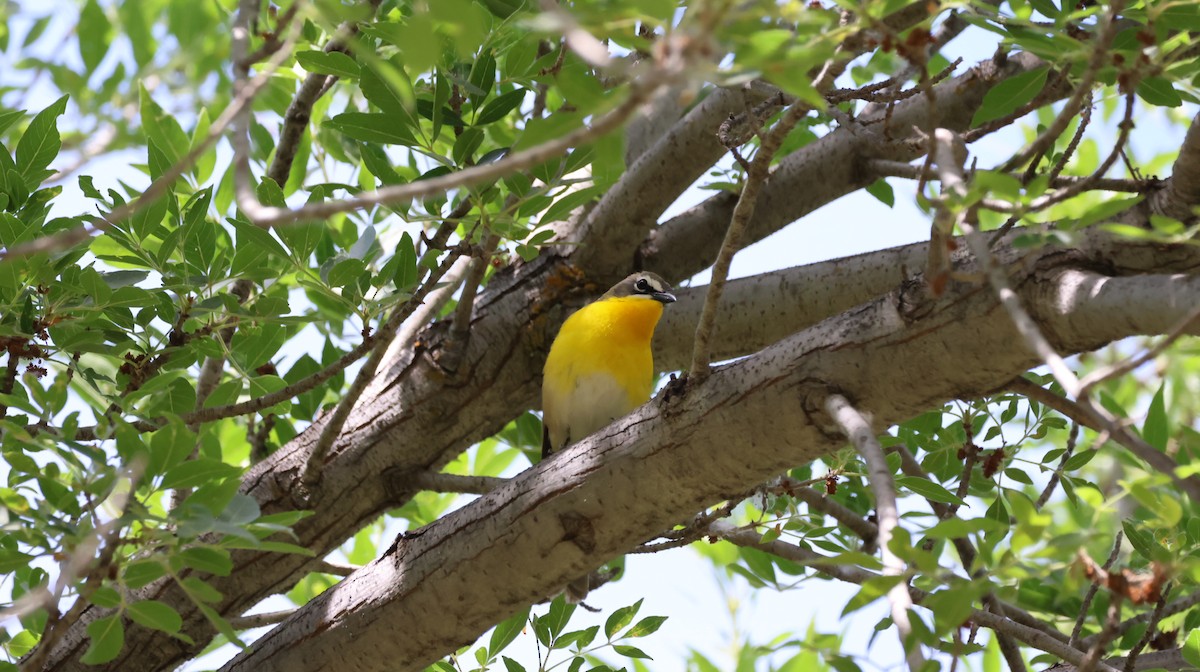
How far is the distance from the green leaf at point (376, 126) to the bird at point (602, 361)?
2066 mm

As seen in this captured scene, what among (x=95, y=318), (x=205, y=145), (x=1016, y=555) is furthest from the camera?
(x=95, y=318)

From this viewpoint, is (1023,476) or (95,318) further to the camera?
(1023,476)

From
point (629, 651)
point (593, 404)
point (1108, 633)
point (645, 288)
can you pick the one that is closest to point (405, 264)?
point (629, 651)

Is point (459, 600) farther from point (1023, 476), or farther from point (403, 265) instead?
point (1023, 476)

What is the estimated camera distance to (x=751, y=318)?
5.35 meters

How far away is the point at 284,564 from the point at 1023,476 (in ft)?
10.3

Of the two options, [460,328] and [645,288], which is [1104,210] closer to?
[460,328]

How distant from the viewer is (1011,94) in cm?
→ 326

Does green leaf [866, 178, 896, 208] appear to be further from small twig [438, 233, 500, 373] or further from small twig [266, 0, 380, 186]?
small twig [266, 0, 380, 186]

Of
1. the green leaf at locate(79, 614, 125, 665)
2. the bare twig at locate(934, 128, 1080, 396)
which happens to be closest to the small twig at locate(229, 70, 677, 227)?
the bare twig at locate(934, 128, 1080, 396)

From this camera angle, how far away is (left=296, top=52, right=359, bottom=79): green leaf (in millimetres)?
3801

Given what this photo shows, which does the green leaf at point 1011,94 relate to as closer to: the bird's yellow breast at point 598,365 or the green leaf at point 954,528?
the green leaf at point 954,528

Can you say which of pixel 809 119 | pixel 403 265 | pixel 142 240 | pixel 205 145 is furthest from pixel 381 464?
pixel 205 145

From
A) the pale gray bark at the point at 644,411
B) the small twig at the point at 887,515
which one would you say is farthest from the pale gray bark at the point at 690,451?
the small twig at the point at 887,515
